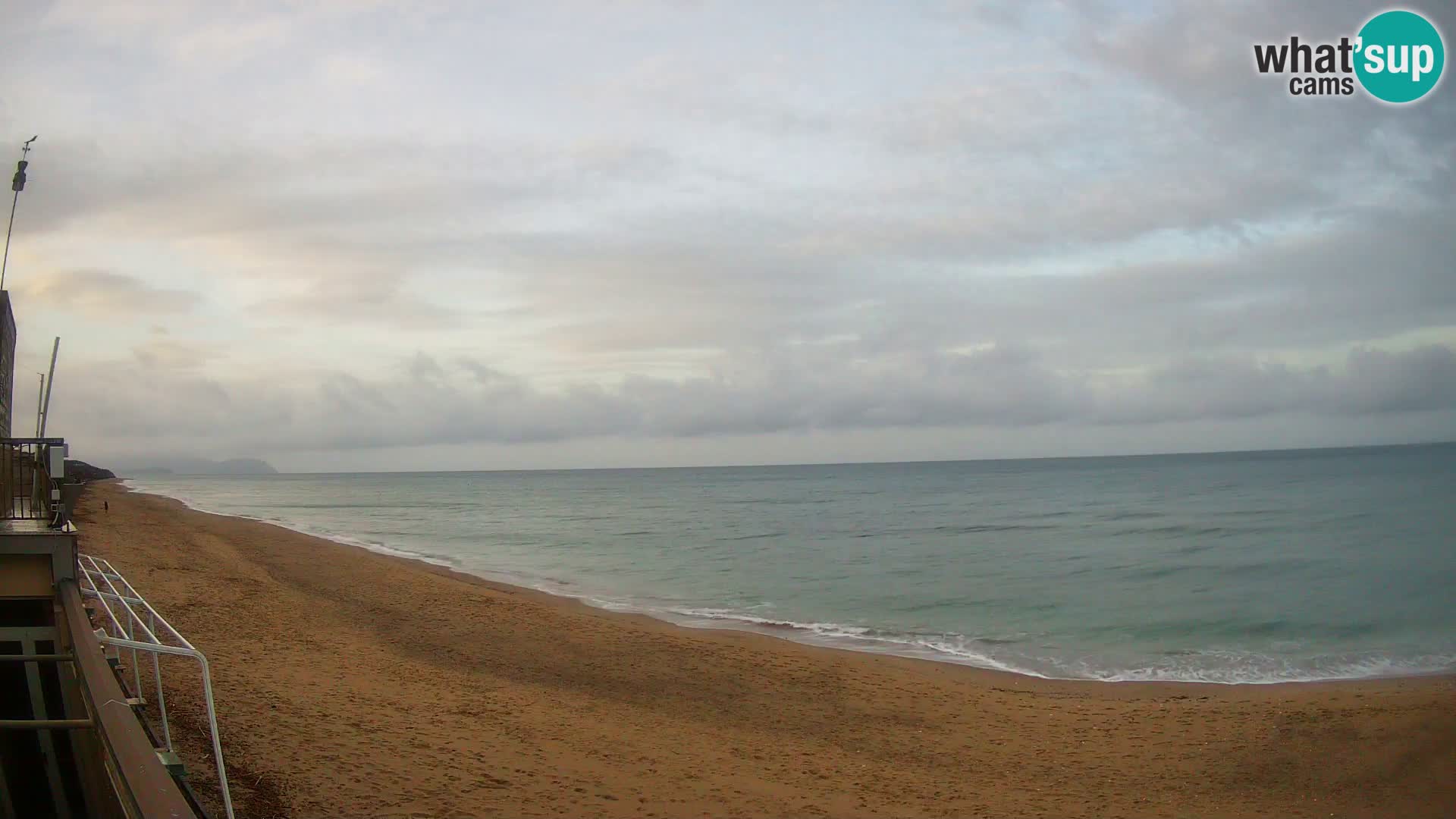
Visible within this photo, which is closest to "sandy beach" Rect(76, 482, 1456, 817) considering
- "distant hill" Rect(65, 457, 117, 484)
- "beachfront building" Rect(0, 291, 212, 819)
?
"beachfront building" Rect(0, 291, 212, 819)

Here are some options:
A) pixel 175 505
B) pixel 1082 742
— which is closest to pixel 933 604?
pixel 1082 742

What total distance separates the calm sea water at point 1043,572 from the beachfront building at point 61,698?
1287 centimetres

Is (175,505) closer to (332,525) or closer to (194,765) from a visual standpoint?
(332,525)

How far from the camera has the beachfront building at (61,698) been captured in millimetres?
4180

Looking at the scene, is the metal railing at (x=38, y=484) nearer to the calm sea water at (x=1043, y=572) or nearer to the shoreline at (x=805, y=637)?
the shoreline at (x=805, y=637)

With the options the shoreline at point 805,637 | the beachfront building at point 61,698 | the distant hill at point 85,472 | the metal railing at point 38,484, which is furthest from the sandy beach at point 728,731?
the distant hill at point 85,472

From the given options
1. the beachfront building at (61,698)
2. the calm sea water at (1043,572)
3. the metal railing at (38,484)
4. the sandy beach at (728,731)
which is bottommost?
the calm sea water at (1043,572)

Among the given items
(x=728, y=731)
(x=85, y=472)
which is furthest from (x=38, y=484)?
(x=85, y=472)

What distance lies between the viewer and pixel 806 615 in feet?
69.6

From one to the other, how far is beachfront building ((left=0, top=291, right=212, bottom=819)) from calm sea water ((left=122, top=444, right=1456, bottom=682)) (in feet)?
42.2

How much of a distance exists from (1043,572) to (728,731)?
21177 mm

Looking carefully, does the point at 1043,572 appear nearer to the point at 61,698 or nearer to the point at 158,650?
the point at 61,698

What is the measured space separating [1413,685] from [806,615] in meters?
11.6

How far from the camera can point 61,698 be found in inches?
307
